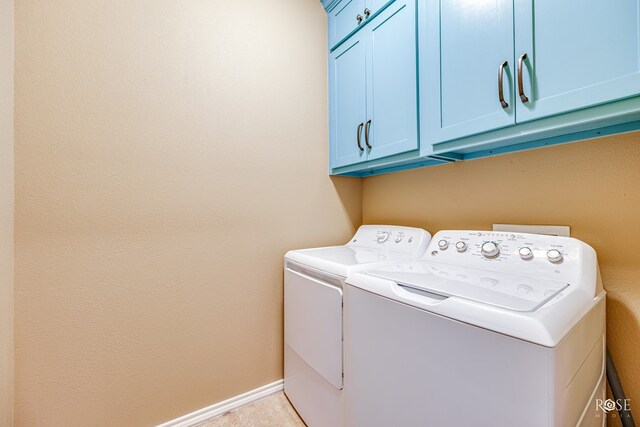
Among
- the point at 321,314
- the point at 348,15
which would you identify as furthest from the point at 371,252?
the point at 348,15

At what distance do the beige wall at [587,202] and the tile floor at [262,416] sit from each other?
1.37 meters

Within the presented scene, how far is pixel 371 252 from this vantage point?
4.83 ft

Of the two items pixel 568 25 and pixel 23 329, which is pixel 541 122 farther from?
pixel 23 329

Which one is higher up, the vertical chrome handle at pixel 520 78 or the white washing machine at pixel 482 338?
the vertical chrome handle at pixel 520 78

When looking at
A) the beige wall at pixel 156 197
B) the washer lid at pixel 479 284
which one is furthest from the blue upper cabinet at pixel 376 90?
the washer lid at pixel 479 284

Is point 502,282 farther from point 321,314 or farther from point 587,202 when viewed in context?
point 321,314

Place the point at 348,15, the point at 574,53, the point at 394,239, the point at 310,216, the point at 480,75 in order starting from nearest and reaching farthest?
the point at 574,53, the point at 480,75, the point at 394,239, the point at 348,15, the point at 310,216

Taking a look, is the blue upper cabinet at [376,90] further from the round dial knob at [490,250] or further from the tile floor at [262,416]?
the tile floor at [262,416]

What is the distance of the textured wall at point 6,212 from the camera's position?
91 centimetres

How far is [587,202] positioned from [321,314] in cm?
115

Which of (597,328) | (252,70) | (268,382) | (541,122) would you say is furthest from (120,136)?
(597,328)

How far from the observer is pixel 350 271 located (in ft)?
3.36

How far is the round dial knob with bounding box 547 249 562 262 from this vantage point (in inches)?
34.5

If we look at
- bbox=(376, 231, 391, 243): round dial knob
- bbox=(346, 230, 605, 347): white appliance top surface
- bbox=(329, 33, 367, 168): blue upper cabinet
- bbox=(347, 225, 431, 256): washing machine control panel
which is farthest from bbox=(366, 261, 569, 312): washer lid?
bbox=(329, 33, 367, 168): blue upper cabinet
